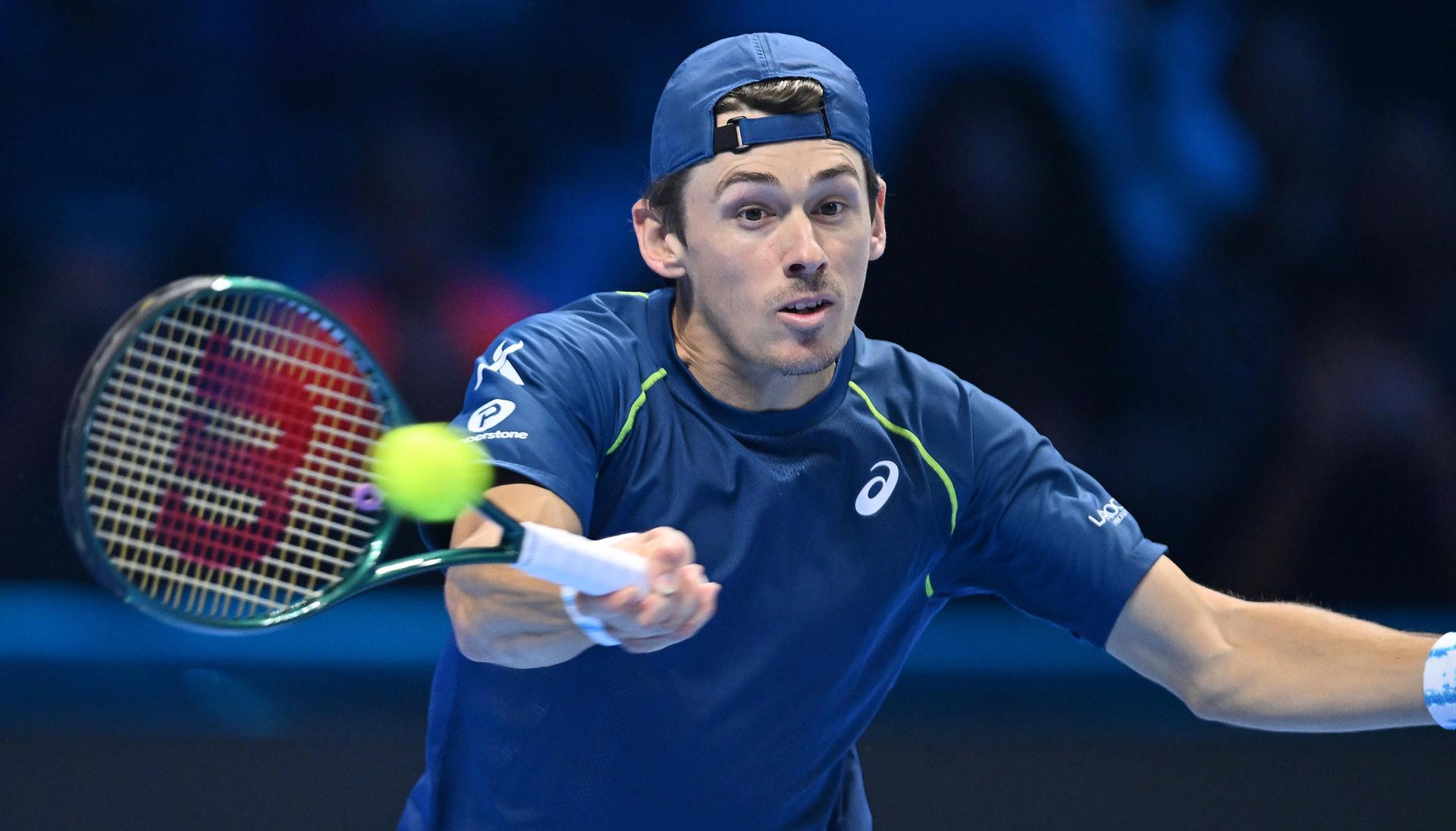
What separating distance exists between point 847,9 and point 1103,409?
1571 mm

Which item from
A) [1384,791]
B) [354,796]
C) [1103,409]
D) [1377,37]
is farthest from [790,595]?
[1377,37]

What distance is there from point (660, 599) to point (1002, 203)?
3.58 meters

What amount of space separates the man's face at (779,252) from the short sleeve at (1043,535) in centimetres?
38

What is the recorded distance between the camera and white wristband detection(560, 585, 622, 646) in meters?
2.19

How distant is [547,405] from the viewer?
2.51 m

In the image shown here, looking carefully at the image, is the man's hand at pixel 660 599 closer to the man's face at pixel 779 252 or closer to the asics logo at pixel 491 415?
the asics logo at pixel 491 415

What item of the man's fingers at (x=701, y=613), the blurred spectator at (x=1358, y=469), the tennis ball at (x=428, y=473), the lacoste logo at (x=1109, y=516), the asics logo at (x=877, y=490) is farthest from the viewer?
the blurred spectator at (x=1358, y=469)

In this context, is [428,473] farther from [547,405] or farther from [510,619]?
[547,405]

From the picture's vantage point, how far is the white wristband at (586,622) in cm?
219

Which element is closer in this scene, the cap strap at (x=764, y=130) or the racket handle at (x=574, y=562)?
the racket handle at (x=574, y=562)

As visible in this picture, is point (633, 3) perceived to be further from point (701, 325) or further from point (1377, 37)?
point (701, 325)

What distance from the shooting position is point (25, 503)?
5102 mm

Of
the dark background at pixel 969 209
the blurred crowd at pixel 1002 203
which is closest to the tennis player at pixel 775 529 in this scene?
the dark background at pixel 969 209

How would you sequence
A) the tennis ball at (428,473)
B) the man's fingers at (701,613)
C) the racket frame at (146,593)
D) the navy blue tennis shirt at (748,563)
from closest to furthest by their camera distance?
1. the racket frame at (146,593)
2. the tennis ball at (428,473)
3. the man's fingers at (701,613)
4. the navy blue tennis shirt at (748,563)
